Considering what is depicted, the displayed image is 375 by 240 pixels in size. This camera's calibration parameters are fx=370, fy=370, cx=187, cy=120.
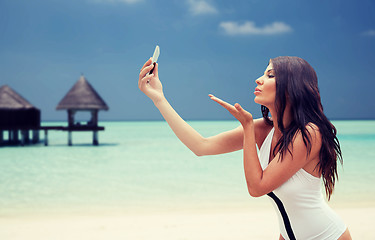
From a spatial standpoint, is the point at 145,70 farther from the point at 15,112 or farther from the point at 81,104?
the point at 15,112

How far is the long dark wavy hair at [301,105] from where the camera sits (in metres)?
1.30

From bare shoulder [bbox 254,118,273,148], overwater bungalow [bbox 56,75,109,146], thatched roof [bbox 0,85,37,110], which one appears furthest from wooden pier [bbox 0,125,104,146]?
bare shoulder [bbox 254,118,273,148]

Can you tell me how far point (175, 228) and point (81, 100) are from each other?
1657 centimetres

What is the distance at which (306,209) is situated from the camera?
1.30 m

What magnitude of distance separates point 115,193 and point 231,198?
8.72ft

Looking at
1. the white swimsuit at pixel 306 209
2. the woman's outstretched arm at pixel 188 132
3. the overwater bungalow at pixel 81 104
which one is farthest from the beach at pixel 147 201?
the overwater bungalow at pixel 81 104

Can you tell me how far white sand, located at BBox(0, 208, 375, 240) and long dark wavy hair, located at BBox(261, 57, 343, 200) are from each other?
3053 mm

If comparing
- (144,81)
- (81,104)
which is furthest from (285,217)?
(81,104)

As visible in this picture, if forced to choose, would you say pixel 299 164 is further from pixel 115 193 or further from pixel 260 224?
pixel 115 193

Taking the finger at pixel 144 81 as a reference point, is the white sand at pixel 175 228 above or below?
below

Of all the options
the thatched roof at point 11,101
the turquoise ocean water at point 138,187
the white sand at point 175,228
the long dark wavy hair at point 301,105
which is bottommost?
the turquoise ocean water at point 138,187

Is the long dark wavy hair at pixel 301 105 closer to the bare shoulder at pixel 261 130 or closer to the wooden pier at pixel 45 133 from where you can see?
the bare shoulder at pixel 261 130

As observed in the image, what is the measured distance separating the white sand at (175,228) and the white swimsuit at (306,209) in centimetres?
296

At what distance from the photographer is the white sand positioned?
4.30 m
